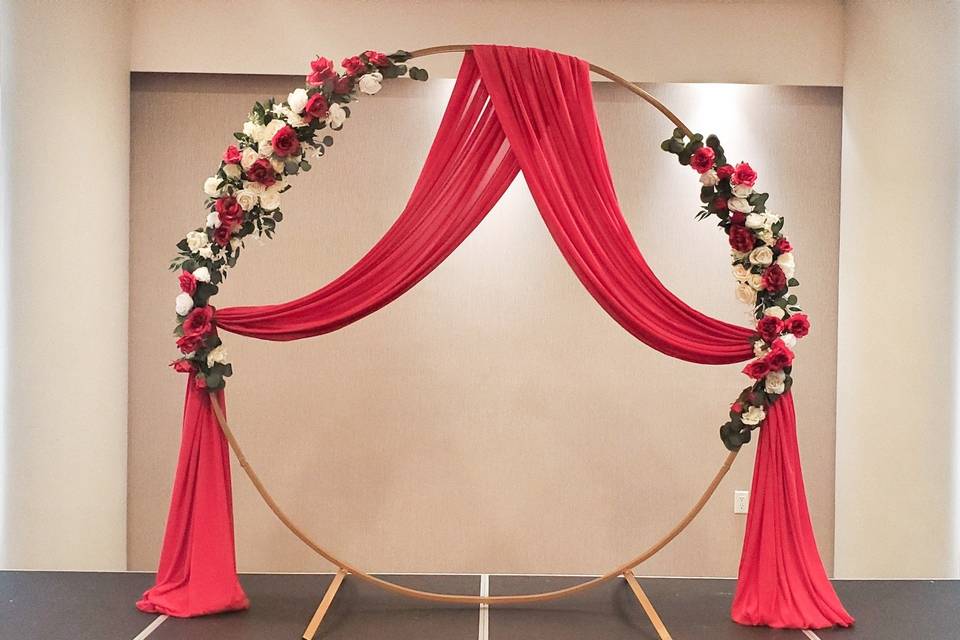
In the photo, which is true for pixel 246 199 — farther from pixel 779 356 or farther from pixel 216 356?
pixel 779 356

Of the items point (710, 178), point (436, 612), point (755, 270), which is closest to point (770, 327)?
point (755, 270)

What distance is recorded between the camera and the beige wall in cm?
423

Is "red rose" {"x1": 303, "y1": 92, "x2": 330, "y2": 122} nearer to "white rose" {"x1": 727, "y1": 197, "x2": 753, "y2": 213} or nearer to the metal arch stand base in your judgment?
"white rose" {"x1": 727, "y1": 197, "x2": 753, "y2": 213}

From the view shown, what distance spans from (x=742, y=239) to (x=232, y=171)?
171cm

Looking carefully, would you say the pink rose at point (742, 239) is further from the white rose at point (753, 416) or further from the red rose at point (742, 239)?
the white rose at point (753, 416)

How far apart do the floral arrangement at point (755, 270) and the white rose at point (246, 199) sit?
1.37 metres

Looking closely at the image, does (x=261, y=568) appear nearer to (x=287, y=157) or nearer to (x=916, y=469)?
(x=287, y=157)

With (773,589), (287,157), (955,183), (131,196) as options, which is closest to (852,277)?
(955,183)

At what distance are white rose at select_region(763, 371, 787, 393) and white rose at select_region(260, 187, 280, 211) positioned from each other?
5.67ft

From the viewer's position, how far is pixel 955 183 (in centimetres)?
381

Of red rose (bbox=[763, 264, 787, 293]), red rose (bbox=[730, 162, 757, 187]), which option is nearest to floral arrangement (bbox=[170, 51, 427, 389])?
red rose (bbox=[730, 162, 757, 187])

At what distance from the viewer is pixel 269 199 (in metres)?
3.03

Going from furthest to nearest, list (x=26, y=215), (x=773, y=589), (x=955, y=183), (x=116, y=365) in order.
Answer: (x=116, y=365), (x=955, y=183), (x=26, y=215), (x=773, y=589)

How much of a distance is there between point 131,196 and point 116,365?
791 millimetres
